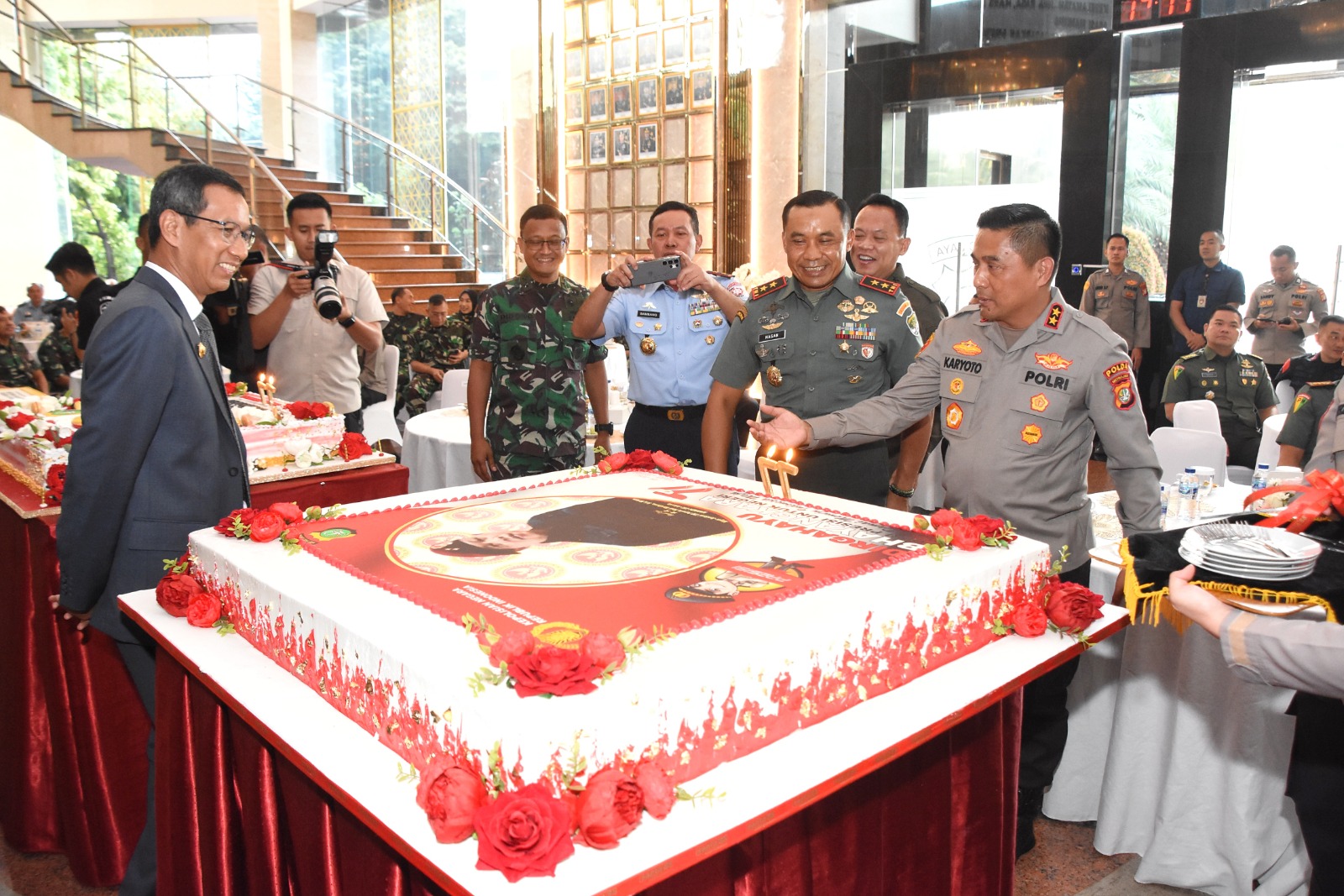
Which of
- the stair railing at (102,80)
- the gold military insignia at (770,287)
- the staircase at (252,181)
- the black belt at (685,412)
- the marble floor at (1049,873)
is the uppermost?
the stair railing at (102,80)

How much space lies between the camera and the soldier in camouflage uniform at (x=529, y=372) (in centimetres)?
329

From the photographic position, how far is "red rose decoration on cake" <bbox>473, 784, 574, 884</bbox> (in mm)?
927

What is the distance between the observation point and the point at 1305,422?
135 inches

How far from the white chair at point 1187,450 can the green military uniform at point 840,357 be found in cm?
143

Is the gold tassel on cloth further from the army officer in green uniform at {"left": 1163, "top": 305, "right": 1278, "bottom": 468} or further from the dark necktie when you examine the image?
the army officer in green uniform at {"left": 1163, "top": 305, "right": 1278, "bottom": 468}

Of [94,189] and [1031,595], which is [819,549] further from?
[94,189]

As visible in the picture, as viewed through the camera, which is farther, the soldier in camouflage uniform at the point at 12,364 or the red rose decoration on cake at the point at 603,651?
the soldier in camouflage uniform at the point at 12,364

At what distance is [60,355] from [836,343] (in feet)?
19.0

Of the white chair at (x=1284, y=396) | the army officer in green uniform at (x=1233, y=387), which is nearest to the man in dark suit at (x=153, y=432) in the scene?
the army officer in green uniform at (x=1233, y=387)

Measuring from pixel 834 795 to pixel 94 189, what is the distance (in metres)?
13.8

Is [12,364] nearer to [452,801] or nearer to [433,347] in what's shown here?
[433,347]

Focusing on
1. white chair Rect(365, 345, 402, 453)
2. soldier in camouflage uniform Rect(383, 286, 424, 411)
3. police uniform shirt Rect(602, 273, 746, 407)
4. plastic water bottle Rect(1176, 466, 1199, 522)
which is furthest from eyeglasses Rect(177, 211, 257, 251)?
soldier in camouflage uniform Rect(383, 286, 424, 411)

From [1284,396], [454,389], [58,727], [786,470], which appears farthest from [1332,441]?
[454,389]

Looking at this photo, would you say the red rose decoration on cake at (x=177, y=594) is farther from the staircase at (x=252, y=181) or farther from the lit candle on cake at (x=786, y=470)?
the staircase at (x=252, y=181)
